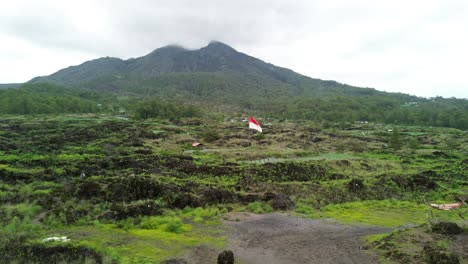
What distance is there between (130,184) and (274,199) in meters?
7.94

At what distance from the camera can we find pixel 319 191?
22.2m

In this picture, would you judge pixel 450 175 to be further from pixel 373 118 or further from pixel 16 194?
pixel 373 118

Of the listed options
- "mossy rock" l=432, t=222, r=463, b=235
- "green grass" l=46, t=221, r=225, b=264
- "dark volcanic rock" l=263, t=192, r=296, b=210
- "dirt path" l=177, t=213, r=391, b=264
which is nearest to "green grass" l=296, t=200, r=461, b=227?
"dark volcanic rock" l=263, t=192, r=296, b=210

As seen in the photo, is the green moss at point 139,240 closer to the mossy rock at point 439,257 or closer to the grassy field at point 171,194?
the grassy field at point 171,194

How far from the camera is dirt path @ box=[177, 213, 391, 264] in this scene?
38.9 feet

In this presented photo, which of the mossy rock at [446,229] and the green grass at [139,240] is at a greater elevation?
the mossy rock at [446,229]

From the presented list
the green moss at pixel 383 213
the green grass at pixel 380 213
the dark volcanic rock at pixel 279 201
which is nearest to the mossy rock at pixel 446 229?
the green grass at pixel 380 213

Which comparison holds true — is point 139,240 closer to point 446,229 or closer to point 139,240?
point 139,240

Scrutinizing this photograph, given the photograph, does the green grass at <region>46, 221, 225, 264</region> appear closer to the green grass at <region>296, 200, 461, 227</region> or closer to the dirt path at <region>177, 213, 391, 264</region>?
the dirt path at <region>177, 213, 391, 264</region>

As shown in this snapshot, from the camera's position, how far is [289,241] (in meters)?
13.5

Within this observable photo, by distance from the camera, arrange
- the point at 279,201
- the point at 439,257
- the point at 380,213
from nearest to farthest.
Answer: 1. the point at 439,257
2. the point at 380,213
3. the point at 279,201

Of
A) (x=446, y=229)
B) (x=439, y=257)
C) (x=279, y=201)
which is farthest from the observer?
(x=279, y=201)

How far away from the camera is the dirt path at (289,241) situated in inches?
467

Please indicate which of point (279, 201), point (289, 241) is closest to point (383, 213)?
point (279, 201)
